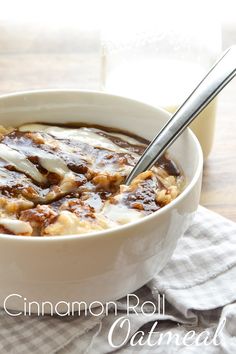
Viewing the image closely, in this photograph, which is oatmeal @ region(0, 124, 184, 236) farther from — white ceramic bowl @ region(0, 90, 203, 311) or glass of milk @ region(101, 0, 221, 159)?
glass of milk @ region(101, 0, 221, 159)

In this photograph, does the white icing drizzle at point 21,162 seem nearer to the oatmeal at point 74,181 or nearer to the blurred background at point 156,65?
the oatmeal at point 74,181

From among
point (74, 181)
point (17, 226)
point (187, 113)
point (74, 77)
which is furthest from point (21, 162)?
point (74, 77)

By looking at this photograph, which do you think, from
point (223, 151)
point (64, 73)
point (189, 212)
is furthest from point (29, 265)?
point (64, 73)

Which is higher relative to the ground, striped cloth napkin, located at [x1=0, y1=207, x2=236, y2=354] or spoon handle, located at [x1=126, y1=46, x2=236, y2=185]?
spoon handle, located at [x1=126, y1=46, x2=236, y2=185]

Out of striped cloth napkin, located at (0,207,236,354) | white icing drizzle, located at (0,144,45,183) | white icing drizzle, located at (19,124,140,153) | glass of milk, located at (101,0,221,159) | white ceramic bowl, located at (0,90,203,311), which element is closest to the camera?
white ceramic bowl, located at (0,90,203,311)

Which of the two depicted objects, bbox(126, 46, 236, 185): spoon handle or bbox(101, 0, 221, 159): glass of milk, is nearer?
bbox(126, 46, 236, 185): spoon handle

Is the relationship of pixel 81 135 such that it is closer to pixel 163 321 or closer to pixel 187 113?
pixel 187 113

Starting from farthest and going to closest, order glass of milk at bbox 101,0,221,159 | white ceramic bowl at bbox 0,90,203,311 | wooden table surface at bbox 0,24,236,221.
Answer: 1. glass of milk at bbox 101,0,221,159
2. wooden table surface at bbox 0,24,236,221
3. white ceramic bowl at bbox 0,90,203,311

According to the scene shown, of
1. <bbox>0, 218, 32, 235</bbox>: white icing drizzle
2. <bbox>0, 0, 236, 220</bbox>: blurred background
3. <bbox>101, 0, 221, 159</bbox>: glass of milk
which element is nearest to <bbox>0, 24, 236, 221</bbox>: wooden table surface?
<bbox>0, 0, 236, 220</bbox>: blurred background
